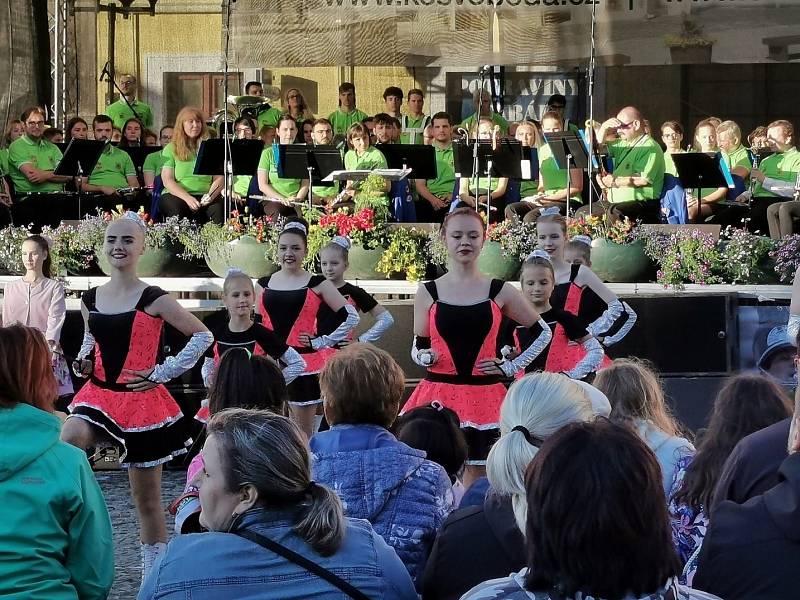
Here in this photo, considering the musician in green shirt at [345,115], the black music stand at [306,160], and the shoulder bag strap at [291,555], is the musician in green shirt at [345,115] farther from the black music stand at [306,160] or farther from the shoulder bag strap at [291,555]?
the shoulder bag strap at [291,555]

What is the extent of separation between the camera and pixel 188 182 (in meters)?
13.8

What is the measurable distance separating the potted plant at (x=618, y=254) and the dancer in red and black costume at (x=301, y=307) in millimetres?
2809

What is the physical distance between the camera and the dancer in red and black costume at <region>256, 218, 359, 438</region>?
28.5 feet

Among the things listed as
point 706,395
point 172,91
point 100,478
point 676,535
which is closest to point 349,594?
point 676,535

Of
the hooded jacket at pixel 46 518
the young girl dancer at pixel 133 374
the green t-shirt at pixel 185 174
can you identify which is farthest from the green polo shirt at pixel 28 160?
the hooded jacket at pixel 46 518

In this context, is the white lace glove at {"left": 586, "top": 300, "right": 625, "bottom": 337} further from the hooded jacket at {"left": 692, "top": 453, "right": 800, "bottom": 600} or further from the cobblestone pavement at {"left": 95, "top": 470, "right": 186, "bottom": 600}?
the hooded jacket at {"left": 692, "top": 453, "right": 800, "bottom": 600}

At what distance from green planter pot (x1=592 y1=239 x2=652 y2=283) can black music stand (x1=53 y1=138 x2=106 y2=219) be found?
5.72 m

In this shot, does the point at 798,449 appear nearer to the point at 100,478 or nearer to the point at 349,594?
the point at 349,594

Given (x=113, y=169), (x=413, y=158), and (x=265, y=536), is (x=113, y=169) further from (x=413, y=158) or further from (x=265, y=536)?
(x=265, y=536)

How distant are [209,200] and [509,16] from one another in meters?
4.43

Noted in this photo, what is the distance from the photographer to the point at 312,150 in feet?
42.6

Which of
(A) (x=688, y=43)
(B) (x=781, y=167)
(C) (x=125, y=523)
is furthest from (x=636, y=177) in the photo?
(C) (x=125, y=523)

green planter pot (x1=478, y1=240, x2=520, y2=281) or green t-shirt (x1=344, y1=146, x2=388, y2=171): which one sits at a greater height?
green t-shirt (x1=344, y1=146, x2=388, y2=171)

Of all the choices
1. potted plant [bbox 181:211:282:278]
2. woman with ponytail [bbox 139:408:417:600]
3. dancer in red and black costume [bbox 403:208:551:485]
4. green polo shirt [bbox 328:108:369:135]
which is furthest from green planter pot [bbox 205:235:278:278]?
woman with ponytail [bbox 139:408:417:600]
